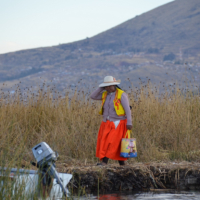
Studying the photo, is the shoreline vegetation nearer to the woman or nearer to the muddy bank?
the muddy bank

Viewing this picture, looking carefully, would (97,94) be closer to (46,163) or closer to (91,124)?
(91,124)

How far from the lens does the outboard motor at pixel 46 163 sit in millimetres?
3820

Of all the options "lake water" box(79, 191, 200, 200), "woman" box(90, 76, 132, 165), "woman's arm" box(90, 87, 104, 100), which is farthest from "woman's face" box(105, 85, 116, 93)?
"lake water" box(79, 191, 200, 200)

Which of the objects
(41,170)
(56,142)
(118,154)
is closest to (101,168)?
(118,154)

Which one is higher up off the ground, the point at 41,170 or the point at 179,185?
the point at 41,170

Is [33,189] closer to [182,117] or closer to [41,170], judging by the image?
[41,170]

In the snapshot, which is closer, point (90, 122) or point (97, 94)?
point (97, 94)

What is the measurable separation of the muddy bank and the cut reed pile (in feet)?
3.34

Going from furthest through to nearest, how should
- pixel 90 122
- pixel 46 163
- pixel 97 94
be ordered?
pixel 90 122, pixel 97 94, pixel 46 163

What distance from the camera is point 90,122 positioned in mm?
8367

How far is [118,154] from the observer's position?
255 inches

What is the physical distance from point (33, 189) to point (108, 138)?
9.73 ft

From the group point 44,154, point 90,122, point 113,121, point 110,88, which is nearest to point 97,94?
point 110,88

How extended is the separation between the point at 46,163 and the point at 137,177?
2.64 meters
